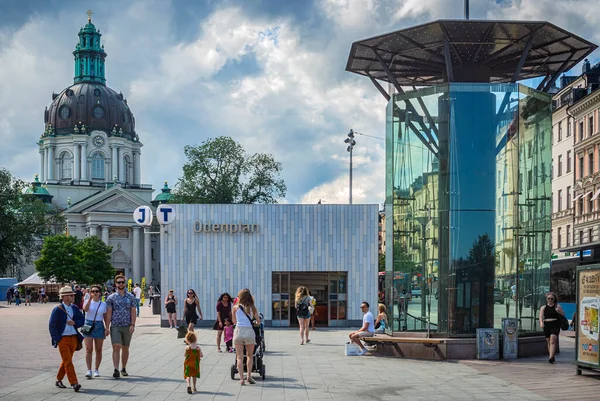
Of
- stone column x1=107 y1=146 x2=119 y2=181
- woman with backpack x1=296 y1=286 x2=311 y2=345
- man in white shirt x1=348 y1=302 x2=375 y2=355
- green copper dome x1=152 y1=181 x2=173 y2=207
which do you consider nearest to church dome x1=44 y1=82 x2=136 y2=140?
stone column x1=107 y1=146 x2=119 y2=181

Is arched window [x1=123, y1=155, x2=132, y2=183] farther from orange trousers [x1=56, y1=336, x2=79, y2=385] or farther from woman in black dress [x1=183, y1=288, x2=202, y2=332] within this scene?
orange trousers [x1=56, y1=336, x2=79, y2=385]

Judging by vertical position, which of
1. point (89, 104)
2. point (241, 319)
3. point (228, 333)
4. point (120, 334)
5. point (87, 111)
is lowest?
point (228, 333)

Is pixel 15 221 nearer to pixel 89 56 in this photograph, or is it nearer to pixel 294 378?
pixel 89 56

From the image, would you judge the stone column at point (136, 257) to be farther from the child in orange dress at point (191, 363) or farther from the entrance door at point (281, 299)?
the child in orange dress at point (191, 363)

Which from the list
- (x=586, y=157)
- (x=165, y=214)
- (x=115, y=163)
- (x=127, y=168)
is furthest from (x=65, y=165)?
(x=165, y=214)

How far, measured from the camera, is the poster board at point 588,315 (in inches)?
603

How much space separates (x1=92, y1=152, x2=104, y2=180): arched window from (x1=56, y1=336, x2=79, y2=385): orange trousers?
107007 mm

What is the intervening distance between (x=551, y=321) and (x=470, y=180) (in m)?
3.57

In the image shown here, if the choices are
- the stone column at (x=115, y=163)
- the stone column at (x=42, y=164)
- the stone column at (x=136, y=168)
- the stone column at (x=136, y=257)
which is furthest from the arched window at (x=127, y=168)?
the stone column at (x=136, y=257)

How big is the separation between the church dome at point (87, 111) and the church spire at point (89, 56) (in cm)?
195

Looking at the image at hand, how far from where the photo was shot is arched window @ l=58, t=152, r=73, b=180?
387ft

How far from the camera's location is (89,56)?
408ft

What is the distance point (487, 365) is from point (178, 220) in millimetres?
17494

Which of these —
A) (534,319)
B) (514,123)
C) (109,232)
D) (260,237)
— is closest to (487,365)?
(534,319)
